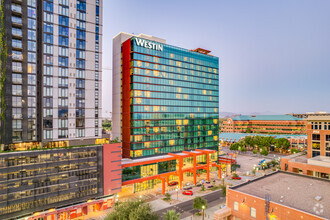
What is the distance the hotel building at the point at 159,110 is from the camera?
7012 centimetres

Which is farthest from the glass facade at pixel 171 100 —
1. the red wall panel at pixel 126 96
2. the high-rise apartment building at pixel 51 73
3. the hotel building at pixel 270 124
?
the hotel building at pixel 270 124

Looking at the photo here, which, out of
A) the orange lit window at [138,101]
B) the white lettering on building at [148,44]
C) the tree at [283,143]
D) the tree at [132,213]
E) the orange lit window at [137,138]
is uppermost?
the white lettering on building at [148,44]

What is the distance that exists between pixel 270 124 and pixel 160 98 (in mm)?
142267

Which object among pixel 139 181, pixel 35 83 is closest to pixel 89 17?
pixel 35 83

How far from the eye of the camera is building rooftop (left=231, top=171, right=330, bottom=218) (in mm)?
30719

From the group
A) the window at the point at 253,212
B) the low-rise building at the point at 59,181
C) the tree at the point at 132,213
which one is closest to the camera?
the tree at the point at 132,213

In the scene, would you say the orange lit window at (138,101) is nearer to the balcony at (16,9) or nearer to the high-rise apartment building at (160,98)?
the high-rise apartment building at (160,98)

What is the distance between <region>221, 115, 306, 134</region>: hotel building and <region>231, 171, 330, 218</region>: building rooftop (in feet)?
466

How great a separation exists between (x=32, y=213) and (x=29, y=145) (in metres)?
15.2

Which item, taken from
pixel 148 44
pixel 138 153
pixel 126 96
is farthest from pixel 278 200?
pixel 148 44

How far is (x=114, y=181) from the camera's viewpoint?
54.0 meters

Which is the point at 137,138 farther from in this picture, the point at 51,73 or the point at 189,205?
the point at 51,73

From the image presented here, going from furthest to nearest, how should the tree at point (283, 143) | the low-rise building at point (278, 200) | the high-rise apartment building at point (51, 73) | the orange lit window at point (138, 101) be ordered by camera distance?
the tree at point (283, 143) → the orange lit window at point (138, 101) → the high-rise apartment building at point (51, 73) → the low-rise building at point (278, 200)

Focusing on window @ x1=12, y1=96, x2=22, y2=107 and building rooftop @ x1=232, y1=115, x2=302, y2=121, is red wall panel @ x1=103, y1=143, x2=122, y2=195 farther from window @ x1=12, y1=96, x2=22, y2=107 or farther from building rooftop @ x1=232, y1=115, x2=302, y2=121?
building rooftop @ x1=232, y1=115, x2=302, y2=121
